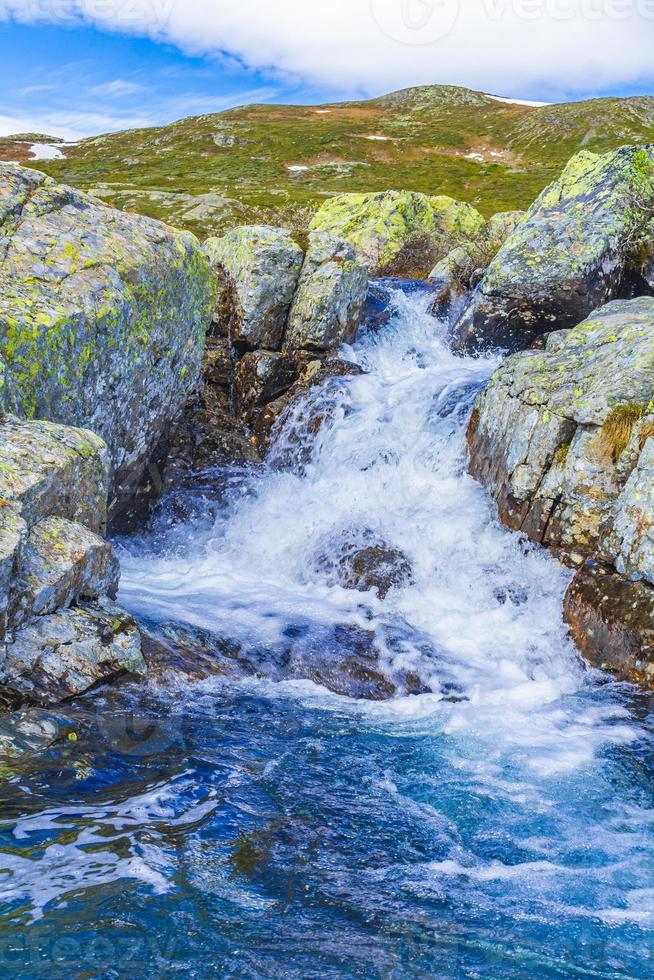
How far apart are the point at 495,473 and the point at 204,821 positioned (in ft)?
33.7

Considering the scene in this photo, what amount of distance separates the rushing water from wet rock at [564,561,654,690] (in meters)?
0.33

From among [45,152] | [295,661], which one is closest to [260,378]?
[295,661]

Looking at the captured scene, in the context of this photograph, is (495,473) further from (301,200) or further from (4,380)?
(301,200)

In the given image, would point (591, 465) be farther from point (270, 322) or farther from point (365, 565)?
point (270, 322)

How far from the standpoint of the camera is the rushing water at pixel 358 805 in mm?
5305

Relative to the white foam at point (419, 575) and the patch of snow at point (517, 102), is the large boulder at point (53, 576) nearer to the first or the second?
the white foam at point (419, 575)

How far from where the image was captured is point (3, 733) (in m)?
7.59

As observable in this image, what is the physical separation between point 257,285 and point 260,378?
9.56ft

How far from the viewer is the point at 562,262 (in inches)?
808

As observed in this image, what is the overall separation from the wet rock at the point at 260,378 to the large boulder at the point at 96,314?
4946mm

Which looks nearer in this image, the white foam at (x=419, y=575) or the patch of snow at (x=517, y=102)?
the white foam at (x=419, y=575)

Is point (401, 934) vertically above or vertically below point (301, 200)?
below

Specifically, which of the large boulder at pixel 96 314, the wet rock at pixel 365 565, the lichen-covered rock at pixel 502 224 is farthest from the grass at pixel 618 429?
the lichen-covered rock at pixel 502 224

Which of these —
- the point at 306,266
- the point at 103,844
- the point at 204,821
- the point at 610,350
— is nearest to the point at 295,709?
the point at 204,821
